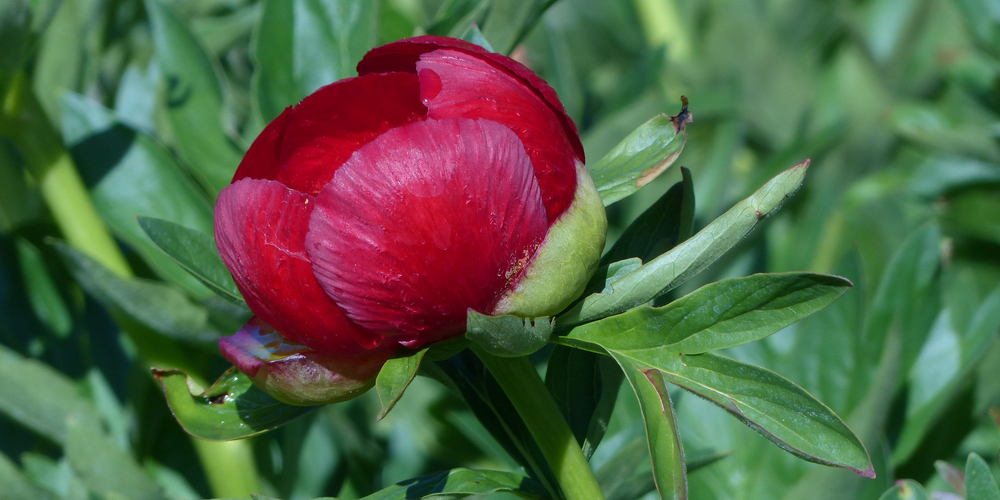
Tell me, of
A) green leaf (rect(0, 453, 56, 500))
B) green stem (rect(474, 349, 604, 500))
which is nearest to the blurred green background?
green leaf (rect(0, 453, 56, 500))

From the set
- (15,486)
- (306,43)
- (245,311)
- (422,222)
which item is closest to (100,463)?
(15,486)

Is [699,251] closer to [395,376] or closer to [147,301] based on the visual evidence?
[395,376]

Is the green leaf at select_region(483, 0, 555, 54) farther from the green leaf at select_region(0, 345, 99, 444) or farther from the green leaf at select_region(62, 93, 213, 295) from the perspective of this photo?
the green leaf at select_region(0, 345, 99, 444)

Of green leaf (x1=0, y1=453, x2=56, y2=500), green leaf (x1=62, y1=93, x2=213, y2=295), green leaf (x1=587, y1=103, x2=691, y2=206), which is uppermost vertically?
green leaf (x1=587, y1=103, x2=691, y2=206)

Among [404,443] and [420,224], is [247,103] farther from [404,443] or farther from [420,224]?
[420,224]

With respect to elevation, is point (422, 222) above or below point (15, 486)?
above

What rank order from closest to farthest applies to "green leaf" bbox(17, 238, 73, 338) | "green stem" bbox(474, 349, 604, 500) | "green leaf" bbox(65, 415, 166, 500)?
"green stem" bbox(474, 349, 604, 500), "green leaf" bbox(65, 415, 166, 500), "green leaf" bbox(17, 238, 73, 338)

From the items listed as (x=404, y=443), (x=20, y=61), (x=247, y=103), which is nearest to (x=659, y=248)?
(x=20, y=61)

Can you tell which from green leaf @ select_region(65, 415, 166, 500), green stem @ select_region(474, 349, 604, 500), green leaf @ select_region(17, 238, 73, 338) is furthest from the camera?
green leaf @ select_region(17, 238, 73, 338)
